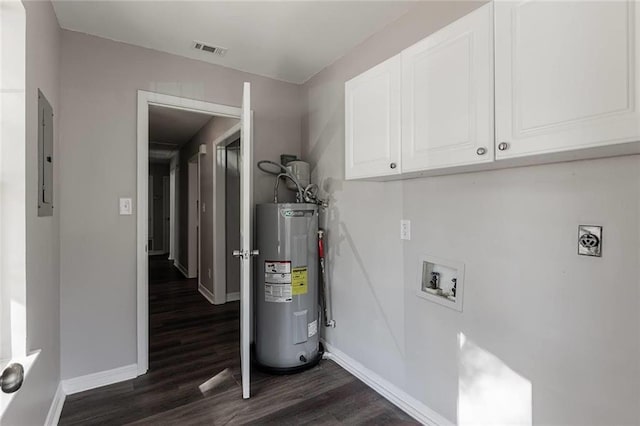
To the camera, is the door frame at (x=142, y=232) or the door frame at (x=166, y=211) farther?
the door frame at (x=166, y=211)

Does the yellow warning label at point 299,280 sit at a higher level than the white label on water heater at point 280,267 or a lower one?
lower

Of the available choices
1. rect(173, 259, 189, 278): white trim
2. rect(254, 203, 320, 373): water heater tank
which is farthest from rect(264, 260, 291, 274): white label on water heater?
rect(173, 259, 189, 278): white trim

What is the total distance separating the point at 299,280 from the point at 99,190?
157cm

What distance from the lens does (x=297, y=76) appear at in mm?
2957

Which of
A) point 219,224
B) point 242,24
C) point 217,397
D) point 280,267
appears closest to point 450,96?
point 242,24

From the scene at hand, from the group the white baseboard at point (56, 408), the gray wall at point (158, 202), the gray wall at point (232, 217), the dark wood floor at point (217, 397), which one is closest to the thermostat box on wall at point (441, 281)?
the dark wood floor at point (217, 397)

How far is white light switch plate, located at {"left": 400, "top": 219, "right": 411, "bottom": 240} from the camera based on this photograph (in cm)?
199

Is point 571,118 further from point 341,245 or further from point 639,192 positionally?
point 341,245

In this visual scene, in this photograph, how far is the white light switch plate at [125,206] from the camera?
236 cm

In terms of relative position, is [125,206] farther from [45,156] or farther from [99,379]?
[99,379]

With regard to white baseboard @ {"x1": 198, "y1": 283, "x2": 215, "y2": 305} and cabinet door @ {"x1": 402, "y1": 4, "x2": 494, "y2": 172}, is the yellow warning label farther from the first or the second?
white baseboard @ {"x1": 198, "y1": 283, "x2": 215, "y2": 305}

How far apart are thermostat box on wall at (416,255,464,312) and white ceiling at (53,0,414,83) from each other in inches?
61.1

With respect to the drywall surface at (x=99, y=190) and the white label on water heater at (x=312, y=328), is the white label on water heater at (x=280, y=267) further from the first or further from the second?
the drywall surface at (x=99, y=190)

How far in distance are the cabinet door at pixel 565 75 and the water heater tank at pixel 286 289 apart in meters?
1.59
